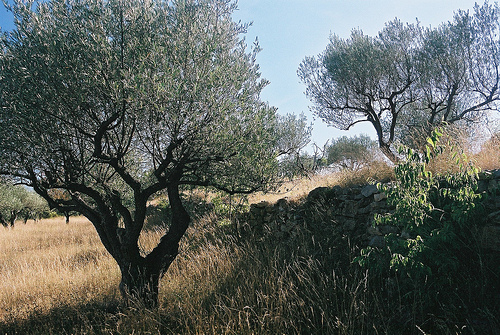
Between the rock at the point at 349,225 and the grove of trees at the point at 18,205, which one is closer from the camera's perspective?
the rock at the point at 349,225

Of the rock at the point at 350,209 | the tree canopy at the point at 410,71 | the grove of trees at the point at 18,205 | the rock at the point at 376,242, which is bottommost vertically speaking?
the rock at the point at 376,242

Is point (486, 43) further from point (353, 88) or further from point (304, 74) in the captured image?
point (304, 74)

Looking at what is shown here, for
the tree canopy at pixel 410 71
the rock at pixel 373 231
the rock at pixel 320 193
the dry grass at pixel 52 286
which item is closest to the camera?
the rock at pixel 373 231

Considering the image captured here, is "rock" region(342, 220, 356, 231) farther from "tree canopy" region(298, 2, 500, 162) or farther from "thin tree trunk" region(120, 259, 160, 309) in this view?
"tree canopy" region(298, 2, 500, 162)

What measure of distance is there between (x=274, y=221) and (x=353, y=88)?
10233 millimetres

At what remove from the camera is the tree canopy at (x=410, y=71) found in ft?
46.3

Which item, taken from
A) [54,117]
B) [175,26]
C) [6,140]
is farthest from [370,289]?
[6,140]

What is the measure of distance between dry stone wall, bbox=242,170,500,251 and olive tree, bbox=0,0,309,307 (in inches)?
104

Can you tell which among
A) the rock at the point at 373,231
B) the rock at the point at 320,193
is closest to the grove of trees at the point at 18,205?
the rock at the point at 320,193

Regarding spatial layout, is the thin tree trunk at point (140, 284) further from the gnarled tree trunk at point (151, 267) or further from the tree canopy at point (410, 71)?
the tree canopy at point (410, 71)

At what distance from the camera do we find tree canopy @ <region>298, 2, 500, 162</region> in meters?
14.1

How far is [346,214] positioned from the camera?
285 inches

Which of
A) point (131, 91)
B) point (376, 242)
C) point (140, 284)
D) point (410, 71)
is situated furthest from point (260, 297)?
point (410, 71)

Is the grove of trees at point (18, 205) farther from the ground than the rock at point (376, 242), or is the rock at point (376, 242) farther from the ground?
the grove of trees at point (18, 205)
